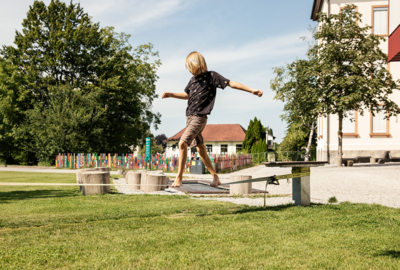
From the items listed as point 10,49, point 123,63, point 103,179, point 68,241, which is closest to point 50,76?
point 10,49

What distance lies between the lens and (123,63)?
45656mm

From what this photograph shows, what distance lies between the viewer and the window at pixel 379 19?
35.1 metres

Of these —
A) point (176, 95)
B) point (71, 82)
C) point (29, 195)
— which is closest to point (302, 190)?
point (176, 95)

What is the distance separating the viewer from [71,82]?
44156 mm

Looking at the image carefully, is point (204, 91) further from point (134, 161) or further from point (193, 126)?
point (134, 161)

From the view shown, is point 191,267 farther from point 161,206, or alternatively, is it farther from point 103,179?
point 103,179

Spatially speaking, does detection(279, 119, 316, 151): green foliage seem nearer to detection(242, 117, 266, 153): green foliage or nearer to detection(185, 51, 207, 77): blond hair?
detection(242, 117, 266, 153): green foliage

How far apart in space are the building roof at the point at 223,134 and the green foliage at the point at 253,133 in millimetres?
18954

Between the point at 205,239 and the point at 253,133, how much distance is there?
5725 centimetres

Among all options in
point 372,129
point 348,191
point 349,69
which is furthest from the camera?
point 372,129

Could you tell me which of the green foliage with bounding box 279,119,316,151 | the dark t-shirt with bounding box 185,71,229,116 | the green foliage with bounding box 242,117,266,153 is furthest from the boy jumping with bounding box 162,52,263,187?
the green foliage with bounding box 242,117,266,153

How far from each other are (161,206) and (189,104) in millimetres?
3374

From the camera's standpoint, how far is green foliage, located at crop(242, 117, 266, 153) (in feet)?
201

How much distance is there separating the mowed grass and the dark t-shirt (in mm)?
1746
